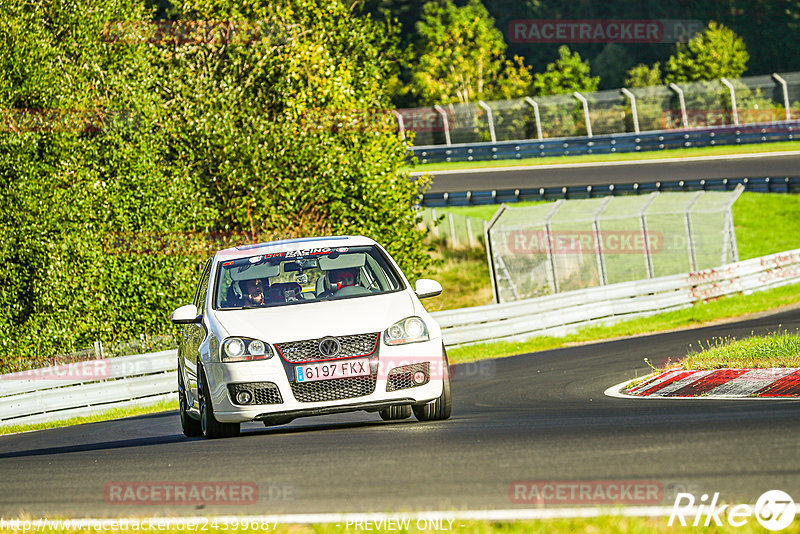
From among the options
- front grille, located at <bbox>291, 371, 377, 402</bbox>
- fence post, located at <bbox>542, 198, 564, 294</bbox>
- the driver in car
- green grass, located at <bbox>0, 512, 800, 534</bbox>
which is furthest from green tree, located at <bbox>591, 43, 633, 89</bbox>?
green grass, located at <bbox>0, 512, 800, 534</bbox>

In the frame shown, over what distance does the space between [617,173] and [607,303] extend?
20.4 m

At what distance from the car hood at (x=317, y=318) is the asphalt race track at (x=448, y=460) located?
798 millimetres

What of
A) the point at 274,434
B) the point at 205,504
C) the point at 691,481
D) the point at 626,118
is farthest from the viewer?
the point at 626,118

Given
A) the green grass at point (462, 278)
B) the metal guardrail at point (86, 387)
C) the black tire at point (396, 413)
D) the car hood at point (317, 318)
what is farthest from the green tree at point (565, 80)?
the car hood at point (317, 318)

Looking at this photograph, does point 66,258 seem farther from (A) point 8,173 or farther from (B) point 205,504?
(B) point 205,504

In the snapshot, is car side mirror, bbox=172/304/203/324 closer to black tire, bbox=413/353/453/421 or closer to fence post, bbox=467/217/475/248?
black tire, bbox=413/353/453/421

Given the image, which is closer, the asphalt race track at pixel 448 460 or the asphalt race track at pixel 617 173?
the asphalt race track at pixel 448 460

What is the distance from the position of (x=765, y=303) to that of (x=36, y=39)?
16.5 metres

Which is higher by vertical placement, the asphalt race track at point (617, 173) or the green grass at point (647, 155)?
the green grass at point (647, 155)

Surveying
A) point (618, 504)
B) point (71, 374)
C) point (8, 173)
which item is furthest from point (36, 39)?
point (618, 504)

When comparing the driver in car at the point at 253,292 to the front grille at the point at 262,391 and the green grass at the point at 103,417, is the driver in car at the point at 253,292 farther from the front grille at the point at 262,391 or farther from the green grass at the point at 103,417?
the green grass at the point at 103,417

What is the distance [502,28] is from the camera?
92.9 metres

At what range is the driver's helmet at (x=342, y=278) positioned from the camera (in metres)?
9.76

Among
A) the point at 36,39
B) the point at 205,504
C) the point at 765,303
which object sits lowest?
the point at 765,303
